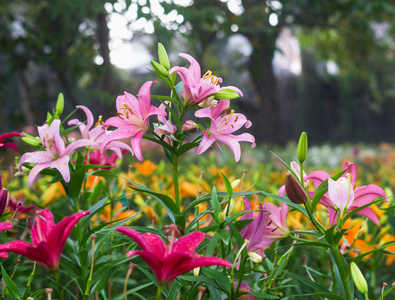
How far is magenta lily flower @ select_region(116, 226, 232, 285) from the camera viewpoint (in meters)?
0.43

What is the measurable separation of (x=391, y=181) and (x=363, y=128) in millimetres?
9347

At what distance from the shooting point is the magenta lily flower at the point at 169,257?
426 millimetres

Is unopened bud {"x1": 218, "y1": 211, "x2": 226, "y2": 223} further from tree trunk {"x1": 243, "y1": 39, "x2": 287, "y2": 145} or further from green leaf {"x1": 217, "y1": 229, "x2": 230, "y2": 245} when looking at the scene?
tree trunk {"x1": 243, "y1": 39, "x2": 287, "y2": 145}

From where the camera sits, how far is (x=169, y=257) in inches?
16.8


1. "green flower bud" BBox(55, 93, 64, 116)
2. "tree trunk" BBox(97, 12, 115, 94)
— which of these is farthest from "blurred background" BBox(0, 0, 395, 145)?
"green flower bud" BBox(55, 93, 64, 116)

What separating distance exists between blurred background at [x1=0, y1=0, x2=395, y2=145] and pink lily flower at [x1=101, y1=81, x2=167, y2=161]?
200 cm

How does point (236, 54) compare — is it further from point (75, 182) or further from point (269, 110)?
point (75, 182)

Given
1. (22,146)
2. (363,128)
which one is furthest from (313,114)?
(22,146)

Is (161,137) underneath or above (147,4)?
underneath

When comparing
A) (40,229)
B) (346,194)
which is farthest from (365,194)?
(40,229)

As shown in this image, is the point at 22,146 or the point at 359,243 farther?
the point at 22,146

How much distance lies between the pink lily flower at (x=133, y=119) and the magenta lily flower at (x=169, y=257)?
0.17 metres

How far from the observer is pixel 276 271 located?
0.64 meters

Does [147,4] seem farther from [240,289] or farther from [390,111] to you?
[390,111]
